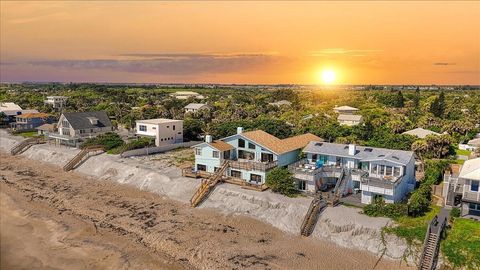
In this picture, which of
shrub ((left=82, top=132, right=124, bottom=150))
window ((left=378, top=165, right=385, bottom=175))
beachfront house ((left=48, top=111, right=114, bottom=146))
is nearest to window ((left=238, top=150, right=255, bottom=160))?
window ((left=378, top=165, right=385, bottom=175))

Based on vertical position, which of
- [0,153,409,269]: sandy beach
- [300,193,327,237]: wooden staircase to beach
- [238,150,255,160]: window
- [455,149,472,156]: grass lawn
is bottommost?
[0,153,409,269]: sandy beach

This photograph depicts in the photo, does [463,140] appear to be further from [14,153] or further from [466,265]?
[14,153]

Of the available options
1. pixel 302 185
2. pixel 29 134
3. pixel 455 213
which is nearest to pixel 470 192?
pixel 455 213

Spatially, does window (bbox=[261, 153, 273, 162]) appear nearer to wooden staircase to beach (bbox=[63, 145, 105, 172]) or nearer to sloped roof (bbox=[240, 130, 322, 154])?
sloped roof (bbox=[240, 130, 322, 154])

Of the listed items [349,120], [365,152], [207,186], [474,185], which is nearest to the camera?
[474,185]

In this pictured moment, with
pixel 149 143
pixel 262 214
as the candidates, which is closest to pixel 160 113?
pixel 149 143

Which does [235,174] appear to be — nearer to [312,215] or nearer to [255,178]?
[255,178]
